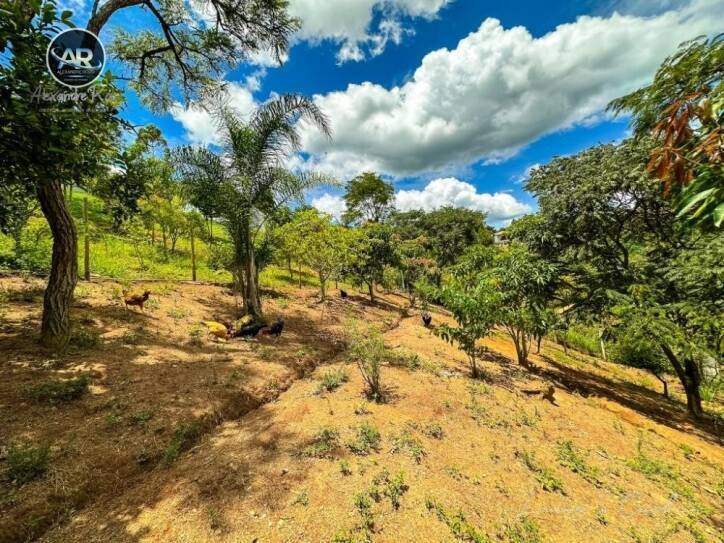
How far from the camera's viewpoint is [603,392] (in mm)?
9812

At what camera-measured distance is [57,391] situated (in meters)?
4.28

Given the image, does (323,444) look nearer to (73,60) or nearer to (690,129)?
(690,129)

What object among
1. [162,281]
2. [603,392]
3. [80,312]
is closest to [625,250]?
[603,392]

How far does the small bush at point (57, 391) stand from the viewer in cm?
415

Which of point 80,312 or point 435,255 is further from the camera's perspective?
point 435,255

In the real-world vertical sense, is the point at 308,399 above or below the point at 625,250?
below

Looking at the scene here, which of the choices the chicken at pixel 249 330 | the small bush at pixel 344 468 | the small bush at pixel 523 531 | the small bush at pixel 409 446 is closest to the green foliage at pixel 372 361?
the small bush at pixel 409 446

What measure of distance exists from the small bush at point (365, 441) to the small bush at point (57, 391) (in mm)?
3962

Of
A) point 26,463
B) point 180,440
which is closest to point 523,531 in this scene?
point 180,440

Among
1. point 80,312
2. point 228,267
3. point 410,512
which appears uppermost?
point 228,267

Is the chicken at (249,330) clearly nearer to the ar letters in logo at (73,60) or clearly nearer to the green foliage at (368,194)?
the ar letters in logo at (73,60)

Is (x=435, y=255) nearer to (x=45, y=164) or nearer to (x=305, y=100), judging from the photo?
(x=305, y=100)

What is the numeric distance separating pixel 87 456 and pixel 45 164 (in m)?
3.20

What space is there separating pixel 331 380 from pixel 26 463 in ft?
13.3
